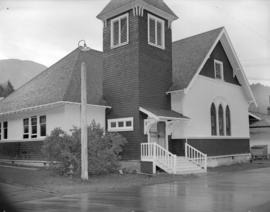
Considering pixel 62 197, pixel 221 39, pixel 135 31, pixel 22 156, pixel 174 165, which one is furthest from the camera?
pixel 221 39

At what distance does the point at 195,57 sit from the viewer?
2338cm

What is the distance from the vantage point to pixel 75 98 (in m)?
20.7

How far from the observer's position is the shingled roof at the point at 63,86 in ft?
69.8

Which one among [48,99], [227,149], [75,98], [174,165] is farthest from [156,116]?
[227,149]

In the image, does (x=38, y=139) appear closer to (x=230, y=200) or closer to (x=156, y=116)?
(x=156, y=116)

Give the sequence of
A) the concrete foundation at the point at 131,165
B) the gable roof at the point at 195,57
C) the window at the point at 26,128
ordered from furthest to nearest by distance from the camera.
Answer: the window at the point at 26,128, the gable roof at the point at 195,57, the concrete foundation at the point at 131,165

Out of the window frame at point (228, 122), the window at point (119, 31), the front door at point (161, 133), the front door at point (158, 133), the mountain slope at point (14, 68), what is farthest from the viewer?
the window frame at point (228, 122)

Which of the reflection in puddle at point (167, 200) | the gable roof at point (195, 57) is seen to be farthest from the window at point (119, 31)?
the reflection in puddle at point (167, 200)

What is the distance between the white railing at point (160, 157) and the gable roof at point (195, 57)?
3786 millimetres

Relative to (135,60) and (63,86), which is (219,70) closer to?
(135,60)

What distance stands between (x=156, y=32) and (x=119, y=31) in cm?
201

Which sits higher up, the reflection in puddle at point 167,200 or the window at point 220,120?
the window at point 220,120

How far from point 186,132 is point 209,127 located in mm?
2390

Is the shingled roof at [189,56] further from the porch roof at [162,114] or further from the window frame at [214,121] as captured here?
the window frame at [214,121]
